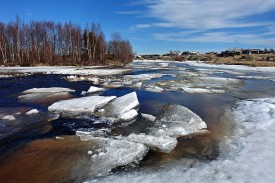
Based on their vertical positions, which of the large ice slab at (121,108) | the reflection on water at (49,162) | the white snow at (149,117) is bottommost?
the reflection on water at (49,162)

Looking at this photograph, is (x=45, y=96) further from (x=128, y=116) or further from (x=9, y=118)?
(x=128, y=116)

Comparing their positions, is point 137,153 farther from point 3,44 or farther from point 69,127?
point 3,44

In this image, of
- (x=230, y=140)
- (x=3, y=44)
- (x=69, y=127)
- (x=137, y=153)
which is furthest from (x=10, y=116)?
(x=3, y=44)

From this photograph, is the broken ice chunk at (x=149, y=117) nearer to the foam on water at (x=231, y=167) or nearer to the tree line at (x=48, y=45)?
the foam on water at (x=231, y=167)

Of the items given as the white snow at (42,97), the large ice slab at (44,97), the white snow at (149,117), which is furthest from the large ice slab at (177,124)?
the white snow at (42,97)

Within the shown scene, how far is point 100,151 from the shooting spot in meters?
6.24

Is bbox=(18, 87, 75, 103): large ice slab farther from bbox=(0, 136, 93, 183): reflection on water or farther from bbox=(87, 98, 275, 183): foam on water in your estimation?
bbox=(87, 98, 275, 183): foam on water

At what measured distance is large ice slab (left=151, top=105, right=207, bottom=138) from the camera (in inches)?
308

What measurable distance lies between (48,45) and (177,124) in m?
54.2

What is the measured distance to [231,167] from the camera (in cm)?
535

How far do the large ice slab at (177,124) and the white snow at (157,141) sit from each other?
22.4 inches

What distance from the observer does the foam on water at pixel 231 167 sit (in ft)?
16.1

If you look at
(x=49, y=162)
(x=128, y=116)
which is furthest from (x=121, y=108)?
(x=49, y=162)

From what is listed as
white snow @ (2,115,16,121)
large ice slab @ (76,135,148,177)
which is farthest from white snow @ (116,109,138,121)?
white snow @ (2,115,16,121)
